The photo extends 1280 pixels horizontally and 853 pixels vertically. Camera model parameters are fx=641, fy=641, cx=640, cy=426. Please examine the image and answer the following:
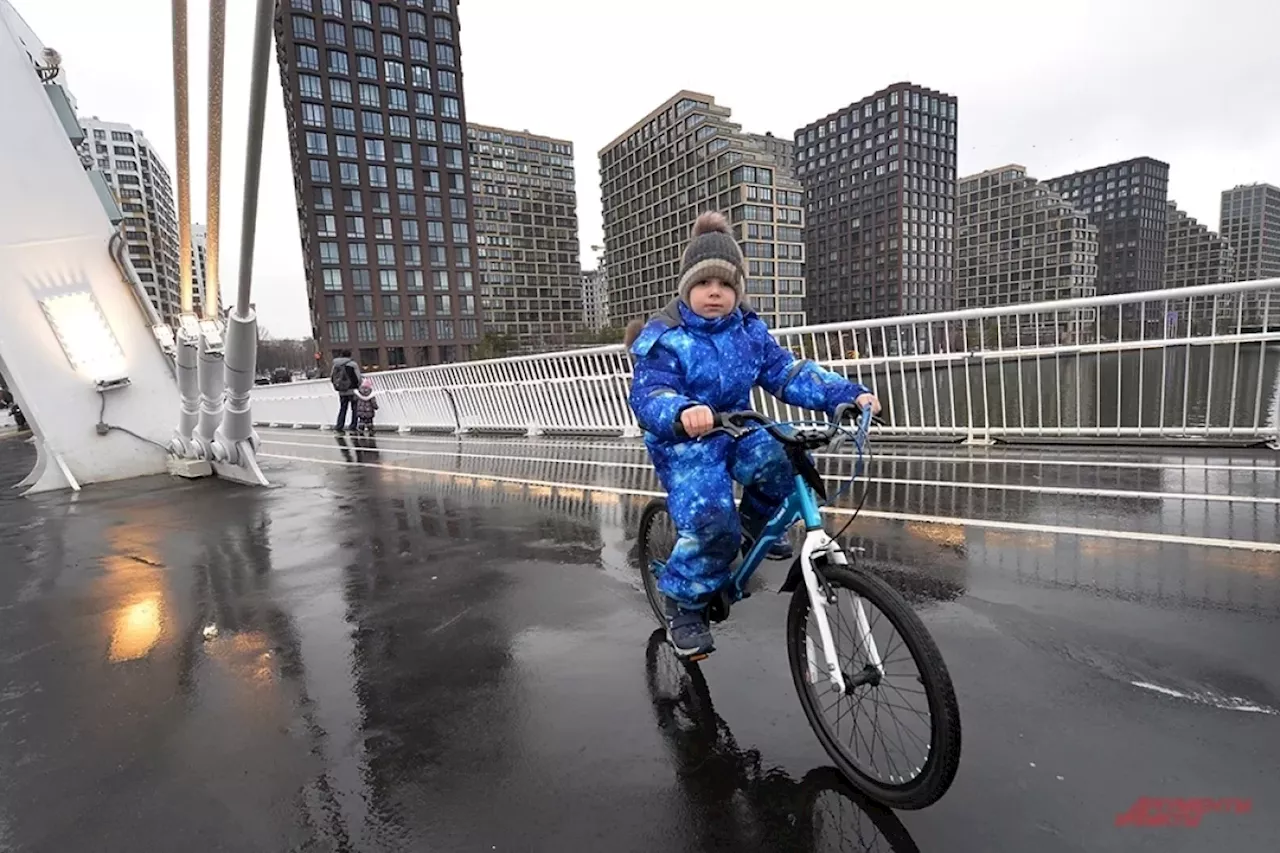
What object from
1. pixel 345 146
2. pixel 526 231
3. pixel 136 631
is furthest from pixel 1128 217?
pixel 136 631

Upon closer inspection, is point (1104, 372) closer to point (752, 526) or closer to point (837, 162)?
point (752, 526)

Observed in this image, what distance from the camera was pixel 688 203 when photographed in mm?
123375

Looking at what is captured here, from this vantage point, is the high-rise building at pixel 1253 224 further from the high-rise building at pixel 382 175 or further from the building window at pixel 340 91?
the building window at pixel 340 91

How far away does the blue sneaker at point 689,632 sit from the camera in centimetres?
267

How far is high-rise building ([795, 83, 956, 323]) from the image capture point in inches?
5187

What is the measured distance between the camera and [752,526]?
2.74 meters

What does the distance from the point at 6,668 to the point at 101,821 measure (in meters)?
1.90

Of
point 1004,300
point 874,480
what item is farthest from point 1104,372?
point 1004,300

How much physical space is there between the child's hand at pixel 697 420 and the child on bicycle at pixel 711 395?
0.31m

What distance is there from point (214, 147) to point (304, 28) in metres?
91.6

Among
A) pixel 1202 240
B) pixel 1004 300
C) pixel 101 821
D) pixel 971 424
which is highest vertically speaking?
pixel 1202 240

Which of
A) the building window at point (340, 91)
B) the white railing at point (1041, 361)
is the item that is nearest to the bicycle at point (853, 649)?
the white railing at point (1041, 361)

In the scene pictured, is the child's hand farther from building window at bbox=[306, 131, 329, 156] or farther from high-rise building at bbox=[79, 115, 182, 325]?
high-rise building at bbox=[79, 115, 182, 325]

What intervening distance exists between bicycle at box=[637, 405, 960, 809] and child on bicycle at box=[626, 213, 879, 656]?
0.18m
